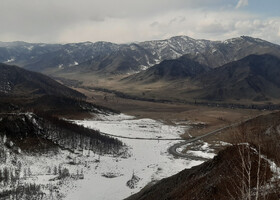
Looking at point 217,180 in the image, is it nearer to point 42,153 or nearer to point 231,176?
point 231,176

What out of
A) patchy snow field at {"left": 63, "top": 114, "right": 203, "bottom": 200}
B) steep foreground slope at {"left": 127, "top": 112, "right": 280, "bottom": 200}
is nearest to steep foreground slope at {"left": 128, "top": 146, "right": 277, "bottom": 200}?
steep foreground slope at {"left": 127, "top": 112, "right": 280, "bottom": 200}

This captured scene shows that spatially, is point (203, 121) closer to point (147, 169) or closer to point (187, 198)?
point (147, 169)

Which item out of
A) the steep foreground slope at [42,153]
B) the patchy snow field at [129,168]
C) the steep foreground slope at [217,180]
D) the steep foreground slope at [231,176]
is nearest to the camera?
the steep foreground slope at [231,176]

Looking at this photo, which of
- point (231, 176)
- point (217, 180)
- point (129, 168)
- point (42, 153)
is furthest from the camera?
point (129, 168)

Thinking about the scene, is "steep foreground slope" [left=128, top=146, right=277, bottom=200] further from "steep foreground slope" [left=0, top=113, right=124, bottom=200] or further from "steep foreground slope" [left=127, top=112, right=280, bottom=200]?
"steep foreground slope" [left=0, top=113, right=124, bottom=200]

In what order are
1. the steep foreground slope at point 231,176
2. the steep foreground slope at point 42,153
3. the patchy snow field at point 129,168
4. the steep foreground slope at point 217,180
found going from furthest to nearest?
the patchy snow field at point 129,168 → the steep foreground slope at point 42,153 → the steep foreground slope at point 217,180 → the steep foreground slope at point 231,176

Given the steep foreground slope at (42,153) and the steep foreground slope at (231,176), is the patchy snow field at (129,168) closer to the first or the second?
the steep foreground slope at (42,153)

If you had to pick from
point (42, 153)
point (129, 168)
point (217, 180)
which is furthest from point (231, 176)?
point (42, 153)

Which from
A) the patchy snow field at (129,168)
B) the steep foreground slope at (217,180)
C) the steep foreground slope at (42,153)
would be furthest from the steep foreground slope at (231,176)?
the steep foreground slope at (42,153)
